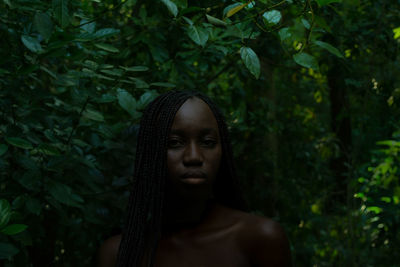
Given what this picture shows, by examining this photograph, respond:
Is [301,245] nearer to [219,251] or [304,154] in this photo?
[304,154]

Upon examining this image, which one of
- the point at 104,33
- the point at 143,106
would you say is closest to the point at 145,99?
the point at 143,106

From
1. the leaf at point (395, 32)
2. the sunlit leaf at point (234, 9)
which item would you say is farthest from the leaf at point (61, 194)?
the leaf at point (395, 32)

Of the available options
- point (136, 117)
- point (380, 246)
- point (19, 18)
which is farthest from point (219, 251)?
point (380, 246)

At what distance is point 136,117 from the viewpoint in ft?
7.64

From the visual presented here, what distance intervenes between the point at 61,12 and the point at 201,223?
3.01 feet

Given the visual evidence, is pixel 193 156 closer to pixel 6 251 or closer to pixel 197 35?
pixel 197 35

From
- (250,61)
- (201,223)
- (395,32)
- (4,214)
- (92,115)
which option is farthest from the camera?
(395,32)

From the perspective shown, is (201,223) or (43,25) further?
(201,223)

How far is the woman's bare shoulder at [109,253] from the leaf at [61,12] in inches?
33.9

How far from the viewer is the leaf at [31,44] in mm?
1854

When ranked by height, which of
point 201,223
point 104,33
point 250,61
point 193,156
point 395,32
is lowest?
point 201,223

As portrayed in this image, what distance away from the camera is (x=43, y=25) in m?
1.76

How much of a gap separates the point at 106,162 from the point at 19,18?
830 mm

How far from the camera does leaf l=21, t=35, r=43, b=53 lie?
1.85 m
